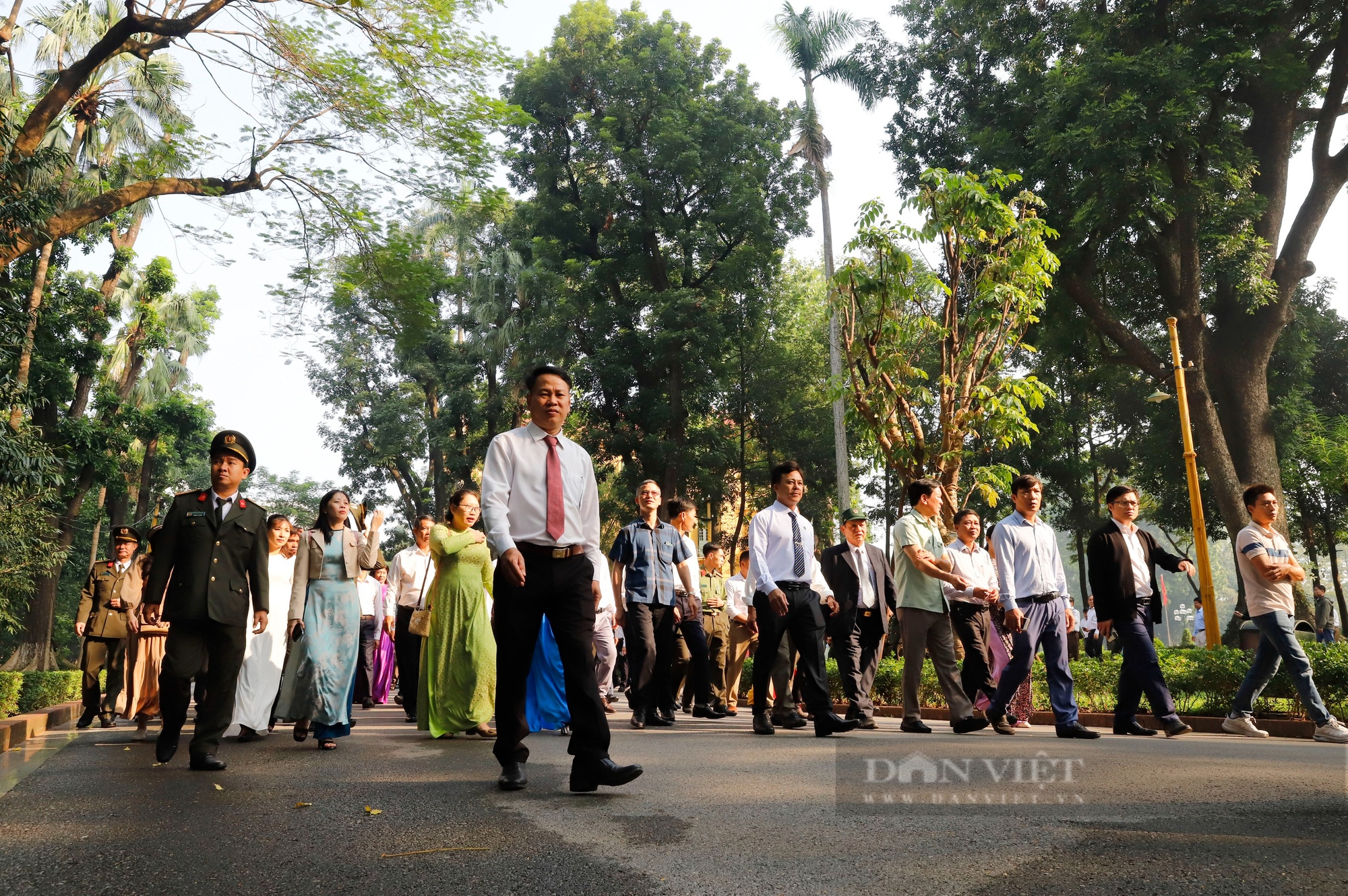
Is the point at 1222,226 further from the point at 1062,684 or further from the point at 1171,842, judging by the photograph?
the point at 1171,842

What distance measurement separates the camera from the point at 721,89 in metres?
32.9

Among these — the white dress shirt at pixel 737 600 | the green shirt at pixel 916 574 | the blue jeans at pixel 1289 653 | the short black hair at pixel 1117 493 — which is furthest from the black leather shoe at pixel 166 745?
the blue jeans at pixel 1289 653

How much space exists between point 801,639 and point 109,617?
7.91 m

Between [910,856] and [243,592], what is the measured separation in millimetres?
4788

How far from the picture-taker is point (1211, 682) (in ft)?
34.7

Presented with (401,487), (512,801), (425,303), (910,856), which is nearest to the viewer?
(910,856)

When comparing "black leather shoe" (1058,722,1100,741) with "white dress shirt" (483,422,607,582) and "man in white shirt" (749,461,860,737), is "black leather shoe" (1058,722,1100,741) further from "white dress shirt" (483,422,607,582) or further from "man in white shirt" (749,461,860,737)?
"white dress shirt" (483,422,607,582)

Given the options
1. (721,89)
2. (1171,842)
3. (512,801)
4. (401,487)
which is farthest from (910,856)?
(401,487)

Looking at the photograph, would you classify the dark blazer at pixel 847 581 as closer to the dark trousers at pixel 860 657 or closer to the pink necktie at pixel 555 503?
the dark trousers at pixel 860 657

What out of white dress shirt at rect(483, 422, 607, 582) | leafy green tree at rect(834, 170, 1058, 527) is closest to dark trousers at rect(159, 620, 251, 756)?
white dress shirt at rect(483, 422, 607, 582)

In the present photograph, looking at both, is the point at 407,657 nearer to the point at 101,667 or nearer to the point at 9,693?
the point at 101,667

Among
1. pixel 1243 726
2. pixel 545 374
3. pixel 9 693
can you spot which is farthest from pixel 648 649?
pixel 9 693

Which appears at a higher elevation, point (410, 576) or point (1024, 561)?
point (410, 576)

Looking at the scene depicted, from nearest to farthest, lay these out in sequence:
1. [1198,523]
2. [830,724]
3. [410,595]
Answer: [830,724]
[410,595]
[1198,523]
